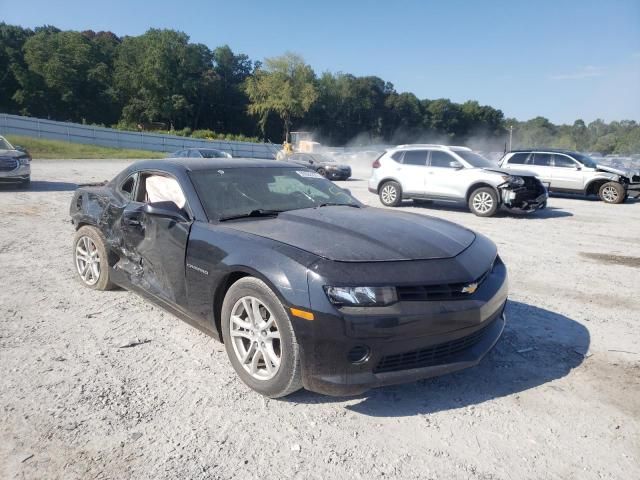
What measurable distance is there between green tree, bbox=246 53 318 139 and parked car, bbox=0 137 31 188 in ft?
196

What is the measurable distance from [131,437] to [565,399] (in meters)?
2.60

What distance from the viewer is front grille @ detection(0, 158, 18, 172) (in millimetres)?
12367

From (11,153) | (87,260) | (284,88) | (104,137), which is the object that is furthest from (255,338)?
(284,88)

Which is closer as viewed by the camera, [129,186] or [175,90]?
[129,186]

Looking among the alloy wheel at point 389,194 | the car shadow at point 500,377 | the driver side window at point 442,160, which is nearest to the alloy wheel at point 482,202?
the driver side window at point 442,160

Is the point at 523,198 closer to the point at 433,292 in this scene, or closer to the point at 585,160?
the point at 585,160

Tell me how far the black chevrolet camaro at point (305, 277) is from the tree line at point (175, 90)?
53.6 m

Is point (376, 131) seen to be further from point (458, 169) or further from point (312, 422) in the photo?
point (312, 422)

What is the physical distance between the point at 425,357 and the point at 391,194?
1057 cm

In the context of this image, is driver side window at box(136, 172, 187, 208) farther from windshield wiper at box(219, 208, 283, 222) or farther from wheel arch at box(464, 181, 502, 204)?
wheel arch at box(464, 181, 502, 204)

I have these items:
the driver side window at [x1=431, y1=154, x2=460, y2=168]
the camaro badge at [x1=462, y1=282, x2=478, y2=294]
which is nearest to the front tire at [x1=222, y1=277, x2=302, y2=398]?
the camaro badge at [x1=462, y1=282, x2=478, y2=294]

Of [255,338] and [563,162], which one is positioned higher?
[563,162]

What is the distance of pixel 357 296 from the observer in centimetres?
253

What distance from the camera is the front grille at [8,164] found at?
40.6ft
